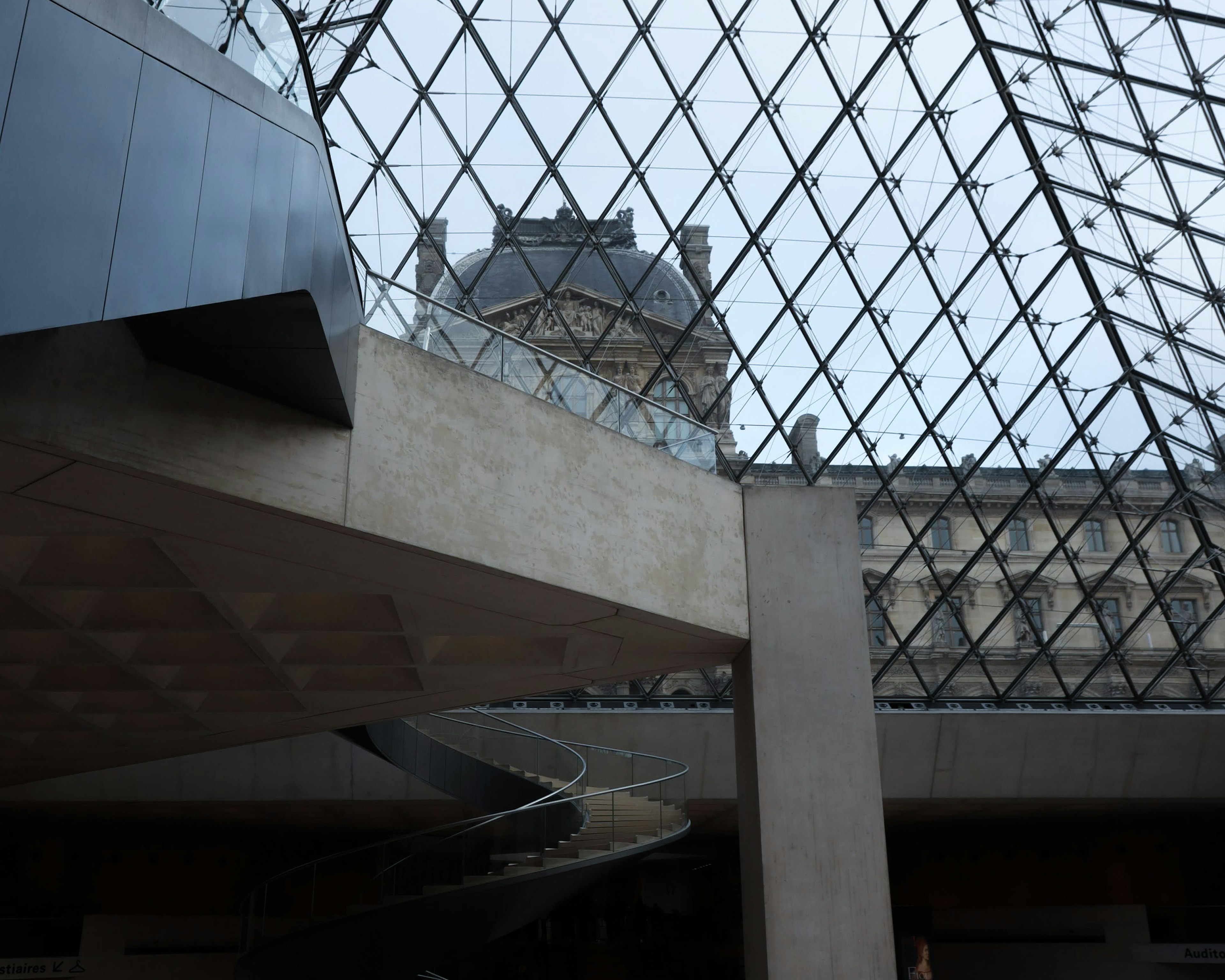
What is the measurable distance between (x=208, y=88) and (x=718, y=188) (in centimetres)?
2446

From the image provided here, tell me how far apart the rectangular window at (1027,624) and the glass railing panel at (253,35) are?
27.3m

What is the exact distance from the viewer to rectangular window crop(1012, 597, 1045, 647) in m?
30.1

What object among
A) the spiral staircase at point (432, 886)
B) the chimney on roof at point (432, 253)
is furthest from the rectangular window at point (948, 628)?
the chimney on roof at point (432, 253)

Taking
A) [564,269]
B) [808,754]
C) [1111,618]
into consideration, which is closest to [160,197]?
[808,754]

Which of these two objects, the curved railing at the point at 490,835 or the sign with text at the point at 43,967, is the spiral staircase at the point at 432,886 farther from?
the sign with text at the point at 43,967

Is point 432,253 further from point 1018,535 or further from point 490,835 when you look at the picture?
point 1018,535

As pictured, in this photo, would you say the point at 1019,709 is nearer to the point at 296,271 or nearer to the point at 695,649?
the point at 695,649

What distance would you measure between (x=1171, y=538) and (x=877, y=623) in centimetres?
915

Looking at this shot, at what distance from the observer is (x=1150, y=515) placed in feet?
101

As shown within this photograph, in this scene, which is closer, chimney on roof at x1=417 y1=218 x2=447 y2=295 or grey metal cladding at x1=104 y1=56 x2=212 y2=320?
grey metal cladding at x1=104 y1=56 x2=212 y2=320

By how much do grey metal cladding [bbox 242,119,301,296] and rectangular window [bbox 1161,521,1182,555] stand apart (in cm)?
3008

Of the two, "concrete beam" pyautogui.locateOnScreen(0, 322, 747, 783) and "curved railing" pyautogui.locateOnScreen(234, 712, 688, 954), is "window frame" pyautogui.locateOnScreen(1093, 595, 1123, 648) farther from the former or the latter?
"concrete beam" pyautogui.locateOnScreen(0, 322, 747, 783)

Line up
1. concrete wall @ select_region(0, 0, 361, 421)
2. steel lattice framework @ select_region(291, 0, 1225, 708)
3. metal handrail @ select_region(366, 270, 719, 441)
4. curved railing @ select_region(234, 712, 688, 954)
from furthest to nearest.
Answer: steel lattice framework @ select_region(291, 0, 1225, 708), curved railing @ select_region(234, 712, 688, 954), metal handrail @ select_region(366, 270, 719, 441), concrete wall @ select_region(0, 0, 361, 421)

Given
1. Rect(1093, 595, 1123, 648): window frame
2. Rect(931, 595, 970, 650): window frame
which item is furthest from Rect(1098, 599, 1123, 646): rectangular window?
Rect(931, 595, 970, 650): window frame
